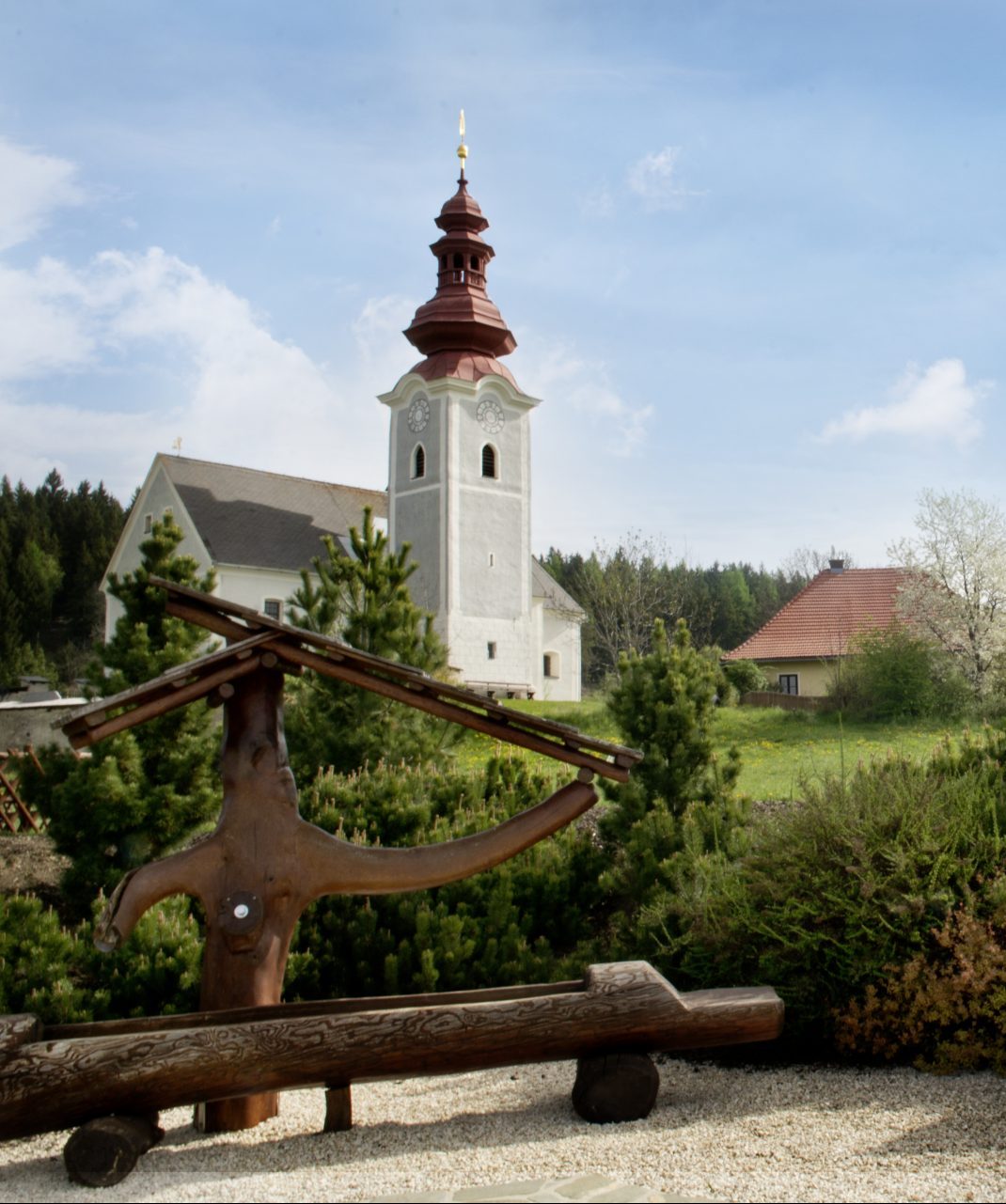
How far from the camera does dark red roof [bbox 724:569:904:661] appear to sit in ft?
121

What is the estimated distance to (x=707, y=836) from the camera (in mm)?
8617

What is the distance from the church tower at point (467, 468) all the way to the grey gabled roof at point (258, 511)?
3.95 metres

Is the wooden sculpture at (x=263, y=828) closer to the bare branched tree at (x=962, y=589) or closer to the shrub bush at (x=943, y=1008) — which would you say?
the shrub bush at (x=943, y=1008)

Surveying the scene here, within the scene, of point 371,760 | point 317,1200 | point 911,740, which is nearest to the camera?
point 317,1200

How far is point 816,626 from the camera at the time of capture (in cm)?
3778

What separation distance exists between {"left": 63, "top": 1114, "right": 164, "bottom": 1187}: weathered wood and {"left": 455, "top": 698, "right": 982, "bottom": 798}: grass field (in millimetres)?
11238

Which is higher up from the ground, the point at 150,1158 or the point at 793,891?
the point at 793,891

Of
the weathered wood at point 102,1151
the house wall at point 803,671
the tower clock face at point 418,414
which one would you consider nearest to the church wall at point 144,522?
the tower clock face at point 418,414

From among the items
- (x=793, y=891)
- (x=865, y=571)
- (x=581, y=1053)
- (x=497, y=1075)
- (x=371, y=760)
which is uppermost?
(x=865, y=571)

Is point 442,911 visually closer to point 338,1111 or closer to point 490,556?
point 338,1111

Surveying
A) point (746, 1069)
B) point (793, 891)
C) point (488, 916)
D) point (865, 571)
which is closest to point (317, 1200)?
point (746, 1069)

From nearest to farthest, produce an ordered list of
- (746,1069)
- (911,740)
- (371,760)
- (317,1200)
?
1. (317,1200)
2. (746,1069)
3. (371,760)
4. (911,740)

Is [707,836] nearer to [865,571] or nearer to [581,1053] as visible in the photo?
[581,1053]

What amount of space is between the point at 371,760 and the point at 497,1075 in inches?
211
